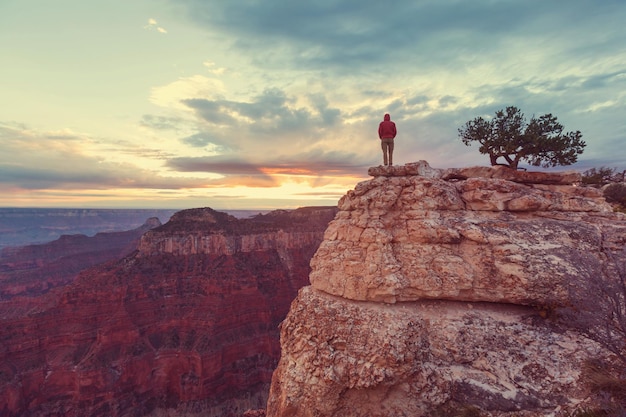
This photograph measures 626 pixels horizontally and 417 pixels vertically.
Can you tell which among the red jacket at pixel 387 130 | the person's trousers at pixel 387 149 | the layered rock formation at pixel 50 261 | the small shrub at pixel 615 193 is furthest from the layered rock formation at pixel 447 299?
the layered rock formation at pixel 50 261

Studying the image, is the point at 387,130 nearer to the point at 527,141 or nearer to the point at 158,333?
the point at 527,141

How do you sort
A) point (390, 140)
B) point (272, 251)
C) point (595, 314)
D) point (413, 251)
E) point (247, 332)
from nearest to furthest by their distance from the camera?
point (595, 314)
point (413, 251)
point (390, 140)
point (247, 332)
point (272, 251)

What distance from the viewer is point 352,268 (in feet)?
35.5

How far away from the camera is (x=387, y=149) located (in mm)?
13617

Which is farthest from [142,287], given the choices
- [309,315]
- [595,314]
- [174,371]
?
[595,314]

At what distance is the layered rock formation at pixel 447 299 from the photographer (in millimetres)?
8086

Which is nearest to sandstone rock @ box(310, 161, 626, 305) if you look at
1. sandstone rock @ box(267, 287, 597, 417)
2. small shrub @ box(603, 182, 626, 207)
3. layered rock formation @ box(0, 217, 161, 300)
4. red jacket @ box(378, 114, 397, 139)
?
sandstone rock @ box(267, 287, 597, 417)

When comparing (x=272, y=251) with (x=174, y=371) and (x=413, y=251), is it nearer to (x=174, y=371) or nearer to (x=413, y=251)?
(x=174, y=371)

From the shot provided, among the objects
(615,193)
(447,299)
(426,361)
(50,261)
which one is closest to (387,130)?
(447,299)

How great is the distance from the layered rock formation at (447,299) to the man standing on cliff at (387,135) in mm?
1582

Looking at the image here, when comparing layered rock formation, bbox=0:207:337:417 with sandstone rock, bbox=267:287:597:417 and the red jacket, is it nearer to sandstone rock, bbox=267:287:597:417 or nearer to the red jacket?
sandstone rock, bbox=267:287:597:417

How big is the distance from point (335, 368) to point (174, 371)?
42.4m

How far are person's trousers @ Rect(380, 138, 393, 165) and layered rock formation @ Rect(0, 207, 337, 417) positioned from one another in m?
40.1

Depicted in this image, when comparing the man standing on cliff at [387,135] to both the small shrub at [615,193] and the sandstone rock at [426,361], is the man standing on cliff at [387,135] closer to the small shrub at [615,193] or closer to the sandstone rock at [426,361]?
the sandstone rock at [426,361]
